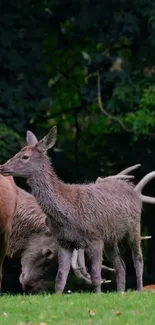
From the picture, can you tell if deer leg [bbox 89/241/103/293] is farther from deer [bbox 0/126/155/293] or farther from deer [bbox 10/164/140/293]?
deer [bbox 10/164/140/293]

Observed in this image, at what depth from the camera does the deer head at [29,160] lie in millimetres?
15039

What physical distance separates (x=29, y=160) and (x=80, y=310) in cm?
291

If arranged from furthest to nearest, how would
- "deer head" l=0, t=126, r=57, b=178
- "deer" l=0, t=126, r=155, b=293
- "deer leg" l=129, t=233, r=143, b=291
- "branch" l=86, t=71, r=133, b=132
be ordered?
"branch" l=86, t=71, r=133, b=132, "deer leg" l=129, t=233, r=143, b=291, "deer" l=0, t=126, r=155, b=293, "deer head" l=0, t=126, r=57, b=178

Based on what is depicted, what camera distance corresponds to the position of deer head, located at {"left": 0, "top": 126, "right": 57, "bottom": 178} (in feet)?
49.3

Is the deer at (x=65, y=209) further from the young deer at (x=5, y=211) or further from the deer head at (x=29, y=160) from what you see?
the young deer at (x=5, y=211)

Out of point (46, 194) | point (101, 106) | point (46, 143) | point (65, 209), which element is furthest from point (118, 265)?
point (101, 106)

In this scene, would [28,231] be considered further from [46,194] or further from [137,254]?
[46,194]

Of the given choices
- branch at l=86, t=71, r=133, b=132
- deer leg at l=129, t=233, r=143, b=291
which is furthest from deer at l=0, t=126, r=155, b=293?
branch at l=86, t=71, r=133, b=132

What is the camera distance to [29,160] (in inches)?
598

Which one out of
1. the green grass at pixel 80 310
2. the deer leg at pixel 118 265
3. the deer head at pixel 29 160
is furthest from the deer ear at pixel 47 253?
the green grass at pixel 80 310

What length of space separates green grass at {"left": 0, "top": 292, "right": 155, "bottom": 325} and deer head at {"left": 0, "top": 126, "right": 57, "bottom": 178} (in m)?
1.70

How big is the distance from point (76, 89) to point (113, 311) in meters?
13.7

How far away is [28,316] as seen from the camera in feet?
41.3

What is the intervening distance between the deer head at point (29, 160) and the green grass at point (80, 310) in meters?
1.70
